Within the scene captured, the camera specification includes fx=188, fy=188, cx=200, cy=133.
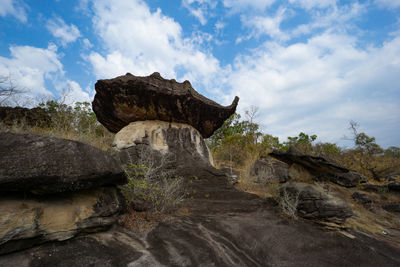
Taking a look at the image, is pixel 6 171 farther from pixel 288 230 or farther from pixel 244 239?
pixel 288 230

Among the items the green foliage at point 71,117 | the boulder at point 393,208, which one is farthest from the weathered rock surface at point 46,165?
the boulder at point 393,208

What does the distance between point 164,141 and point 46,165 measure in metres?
4.15

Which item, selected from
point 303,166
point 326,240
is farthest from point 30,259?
point 303,166

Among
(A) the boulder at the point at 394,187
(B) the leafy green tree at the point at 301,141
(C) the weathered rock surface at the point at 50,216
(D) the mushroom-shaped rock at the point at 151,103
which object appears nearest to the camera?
(C) the weathered rock surface at the point at 50,216

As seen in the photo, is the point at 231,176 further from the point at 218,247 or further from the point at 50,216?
the point at 50,216

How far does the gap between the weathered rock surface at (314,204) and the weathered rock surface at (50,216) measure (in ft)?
13.6

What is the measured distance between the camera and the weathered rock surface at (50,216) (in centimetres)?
199

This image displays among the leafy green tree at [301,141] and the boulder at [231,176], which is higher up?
the leafy green tree at [301,141]

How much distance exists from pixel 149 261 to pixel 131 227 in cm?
87

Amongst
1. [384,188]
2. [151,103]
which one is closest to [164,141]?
[151,103]

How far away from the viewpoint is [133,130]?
640 centimetres

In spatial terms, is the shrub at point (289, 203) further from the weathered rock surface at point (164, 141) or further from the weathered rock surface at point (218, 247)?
the weathered rock surface at point (164, 141)

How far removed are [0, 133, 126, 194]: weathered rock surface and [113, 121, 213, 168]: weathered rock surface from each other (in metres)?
3.11

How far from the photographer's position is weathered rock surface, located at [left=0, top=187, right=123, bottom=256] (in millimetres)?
1990
